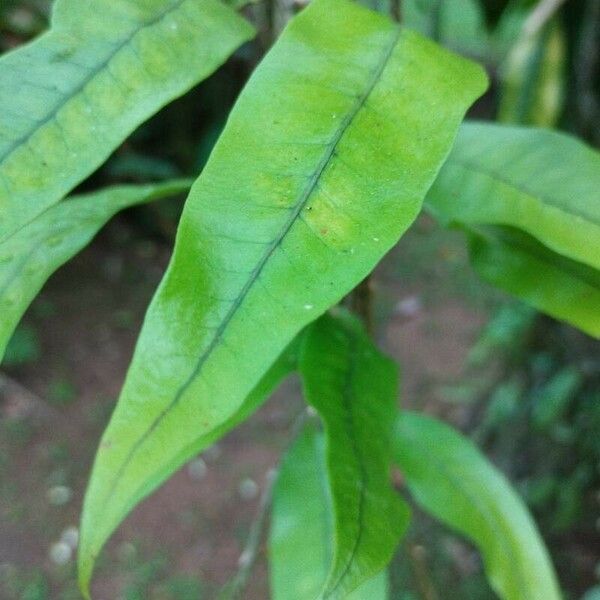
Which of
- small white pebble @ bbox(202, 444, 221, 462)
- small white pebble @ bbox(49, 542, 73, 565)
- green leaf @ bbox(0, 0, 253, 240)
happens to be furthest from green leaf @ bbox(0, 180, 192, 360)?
small white pebble @ bbox(202, 444, 221, 462)

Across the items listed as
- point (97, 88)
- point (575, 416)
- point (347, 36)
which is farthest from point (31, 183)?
point (575, 416)

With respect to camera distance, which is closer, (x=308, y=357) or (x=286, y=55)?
(x=286, y=55)

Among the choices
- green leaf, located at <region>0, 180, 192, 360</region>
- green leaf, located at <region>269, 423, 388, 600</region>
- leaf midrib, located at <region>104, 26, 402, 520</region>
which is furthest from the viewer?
green leaf, located at <region>269, 423, 388, 600</region>

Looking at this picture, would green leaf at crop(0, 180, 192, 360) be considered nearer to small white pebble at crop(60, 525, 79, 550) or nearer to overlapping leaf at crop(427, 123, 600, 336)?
overlapping leaf at crop(427, 123, 600, 336)

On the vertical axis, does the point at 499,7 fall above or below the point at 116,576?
→ above

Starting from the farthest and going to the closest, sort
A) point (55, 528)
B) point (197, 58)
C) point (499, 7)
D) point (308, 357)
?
point (55, 528), point (499, 7), point (308, 357), point (197, 58)

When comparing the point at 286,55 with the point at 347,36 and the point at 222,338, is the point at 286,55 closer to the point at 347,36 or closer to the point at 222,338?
the point at 347,36
